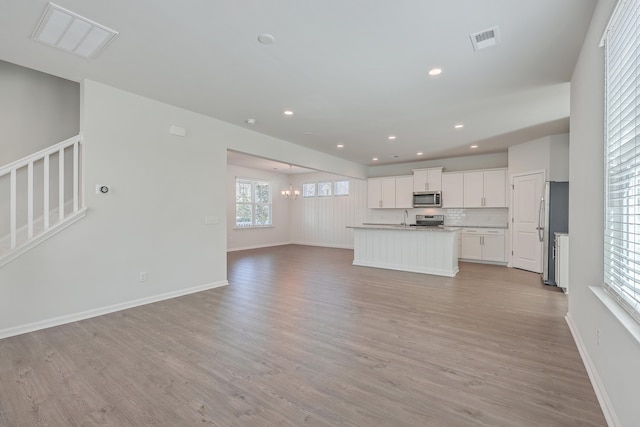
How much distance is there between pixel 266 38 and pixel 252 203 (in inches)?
315

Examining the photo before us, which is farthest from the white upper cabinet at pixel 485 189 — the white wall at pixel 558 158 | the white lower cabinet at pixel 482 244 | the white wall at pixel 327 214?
the white wall at pixel 327 214

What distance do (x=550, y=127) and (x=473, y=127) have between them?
146 cm

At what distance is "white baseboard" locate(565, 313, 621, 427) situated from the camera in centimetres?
170

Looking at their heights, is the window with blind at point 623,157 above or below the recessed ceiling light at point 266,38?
below

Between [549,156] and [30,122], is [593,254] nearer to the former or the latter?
[549,156]

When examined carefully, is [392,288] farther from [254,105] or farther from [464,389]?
[254,105]

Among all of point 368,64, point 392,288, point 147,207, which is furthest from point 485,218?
point 147,207

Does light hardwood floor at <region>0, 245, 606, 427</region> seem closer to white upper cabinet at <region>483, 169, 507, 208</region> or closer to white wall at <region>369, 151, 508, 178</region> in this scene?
white upper cabinet at <region>483, 169, 507, 208</region>

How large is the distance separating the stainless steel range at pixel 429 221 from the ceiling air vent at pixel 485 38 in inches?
240

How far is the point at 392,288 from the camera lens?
4.77 meters

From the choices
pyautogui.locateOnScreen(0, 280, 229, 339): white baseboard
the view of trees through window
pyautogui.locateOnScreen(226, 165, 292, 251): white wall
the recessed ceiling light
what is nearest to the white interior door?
the view of trees through window

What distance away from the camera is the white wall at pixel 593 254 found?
1.56 meters

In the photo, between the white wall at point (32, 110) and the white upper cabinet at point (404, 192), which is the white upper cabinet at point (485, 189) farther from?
the white wall at point (32, 110)

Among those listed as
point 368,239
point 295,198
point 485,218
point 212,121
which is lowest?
point 368,239
